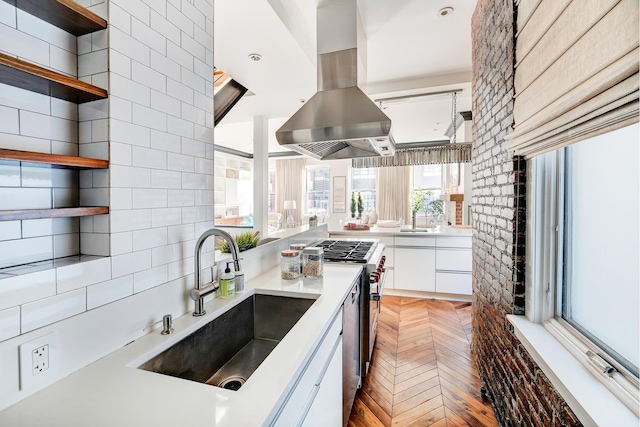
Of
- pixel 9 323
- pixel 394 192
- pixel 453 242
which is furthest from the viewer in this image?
pixel 394 192

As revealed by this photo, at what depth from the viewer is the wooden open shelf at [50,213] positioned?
0.74 metres

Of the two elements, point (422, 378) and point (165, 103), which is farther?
point (422, 378)

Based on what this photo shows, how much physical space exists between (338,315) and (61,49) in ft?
4.89

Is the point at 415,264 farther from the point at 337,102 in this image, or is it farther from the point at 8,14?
the point at 8,14

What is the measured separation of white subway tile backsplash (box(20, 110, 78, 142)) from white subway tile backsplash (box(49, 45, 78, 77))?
0.17m

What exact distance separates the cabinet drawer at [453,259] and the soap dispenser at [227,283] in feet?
10.1

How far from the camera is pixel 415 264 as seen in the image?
3928 mm

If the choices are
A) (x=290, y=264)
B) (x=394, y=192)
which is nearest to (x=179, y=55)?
(x=290, y=264)

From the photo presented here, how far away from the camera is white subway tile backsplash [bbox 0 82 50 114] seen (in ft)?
2.69

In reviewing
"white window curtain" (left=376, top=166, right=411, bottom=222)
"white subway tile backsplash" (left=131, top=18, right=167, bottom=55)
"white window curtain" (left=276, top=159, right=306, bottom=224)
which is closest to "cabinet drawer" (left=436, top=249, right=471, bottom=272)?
"white subway tile backsplash" (left=131, top=18, right=167, bottom=55)

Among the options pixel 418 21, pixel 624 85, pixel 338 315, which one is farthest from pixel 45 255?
pixel 418 21

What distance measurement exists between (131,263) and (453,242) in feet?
11.8

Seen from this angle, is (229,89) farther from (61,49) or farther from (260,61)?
(61,49)

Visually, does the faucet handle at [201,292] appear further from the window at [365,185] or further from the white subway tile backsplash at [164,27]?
the window at [365,185]
